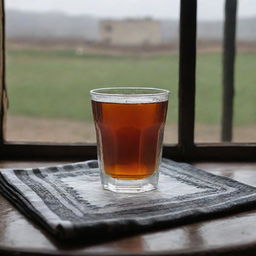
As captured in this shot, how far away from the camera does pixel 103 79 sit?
1.87m

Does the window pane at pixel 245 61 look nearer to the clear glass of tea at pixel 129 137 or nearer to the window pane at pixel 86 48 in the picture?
the window pane at pixel 86 48

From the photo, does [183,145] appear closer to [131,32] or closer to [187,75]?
[187,75]

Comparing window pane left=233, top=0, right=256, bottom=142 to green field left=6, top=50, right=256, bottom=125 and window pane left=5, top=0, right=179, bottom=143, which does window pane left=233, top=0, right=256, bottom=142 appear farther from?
window pane left=5, top=0, right=179, bottom=143

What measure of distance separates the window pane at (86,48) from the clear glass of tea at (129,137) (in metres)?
0.26

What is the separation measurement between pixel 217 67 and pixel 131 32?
25cm

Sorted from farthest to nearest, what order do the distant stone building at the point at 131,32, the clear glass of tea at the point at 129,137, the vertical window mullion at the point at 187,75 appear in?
the distant stone building at the point at 131,32 < the vertical window mullion at the point at 187,75 < the clear glass of tea at the point at 129,137

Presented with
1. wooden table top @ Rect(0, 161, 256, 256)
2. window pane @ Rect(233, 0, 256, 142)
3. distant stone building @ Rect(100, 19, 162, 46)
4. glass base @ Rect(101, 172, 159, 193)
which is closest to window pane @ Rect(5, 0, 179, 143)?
distant stone building @ Rect(100, 19, 162, 46)

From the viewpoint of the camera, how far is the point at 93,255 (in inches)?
24.3

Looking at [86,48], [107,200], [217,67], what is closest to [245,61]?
[217,67]

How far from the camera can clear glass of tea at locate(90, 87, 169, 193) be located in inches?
32.8

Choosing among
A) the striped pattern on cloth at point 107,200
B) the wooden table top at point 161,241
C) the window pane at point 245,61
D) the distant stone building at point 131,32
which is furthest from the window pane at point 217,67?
the wooden table top at point 161,241

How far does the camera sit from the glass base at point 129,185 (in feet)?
2.75

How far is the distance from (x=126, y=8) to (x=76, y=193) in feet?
1.98

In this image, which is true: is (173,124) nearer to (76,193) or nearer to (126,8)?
(126,8)
